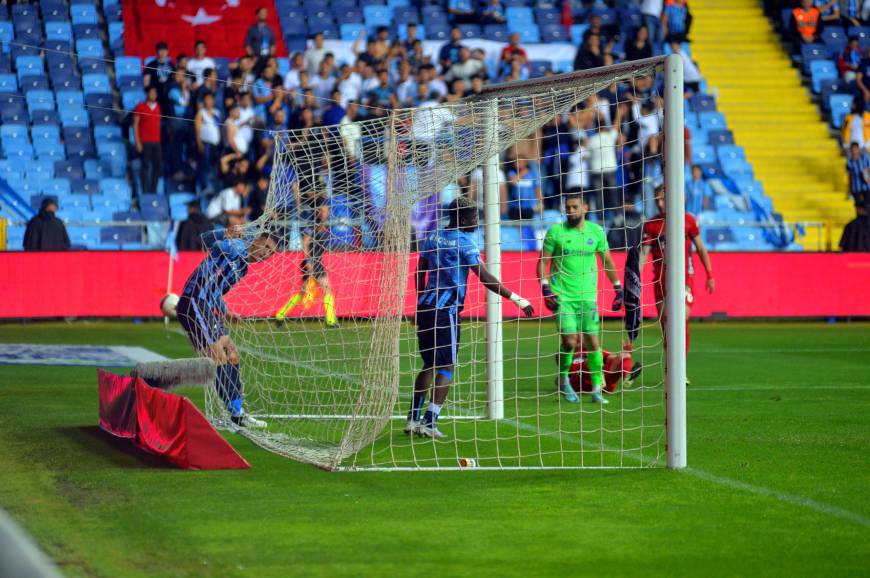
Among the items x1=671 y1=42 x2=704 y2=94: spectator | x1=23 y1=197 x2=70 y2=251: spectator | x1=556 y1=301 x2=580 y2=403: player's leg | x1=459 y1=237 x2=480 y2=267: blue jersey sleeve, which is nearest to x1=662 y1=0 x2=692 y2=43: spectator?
x1=671 y1=42 x2=704 y2=94: spectator

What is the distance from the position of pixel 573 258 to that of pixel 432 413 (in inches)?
125

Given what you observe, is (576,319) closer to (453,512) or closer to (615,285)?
(615,285)

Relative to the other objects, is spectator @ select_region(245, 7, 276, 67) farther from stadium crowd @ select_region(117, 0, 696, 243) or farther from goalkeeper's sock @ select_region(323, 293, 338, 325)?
goalkeeper's sock @ select_region(323, 293, 338, 325)

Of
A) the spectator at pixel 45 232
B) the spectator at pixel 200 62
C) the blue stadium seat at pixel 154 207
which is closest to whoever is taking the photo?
the spectator at pixel 45 232

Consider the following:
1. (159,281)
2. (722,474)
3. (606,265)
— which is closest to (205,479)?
(722,474)

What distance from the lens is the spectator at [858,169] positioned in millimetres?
25047

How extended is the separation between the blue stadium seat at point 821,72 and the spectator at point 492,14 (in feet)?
22.4

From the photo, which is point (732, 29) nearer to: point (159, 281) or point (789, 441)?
point (159, 281)

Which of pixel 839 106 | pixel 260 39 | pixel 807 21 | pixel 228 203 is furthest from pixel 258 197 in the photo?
pixel 807 21

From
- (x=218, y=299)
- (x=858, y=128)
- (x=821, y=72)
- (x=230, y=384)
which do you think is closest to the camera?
(x=218, y=299)

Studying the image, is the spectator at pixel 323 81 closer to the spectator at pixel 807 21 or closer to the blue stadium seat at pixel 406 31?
the blue stadium seat at pixel 406 31

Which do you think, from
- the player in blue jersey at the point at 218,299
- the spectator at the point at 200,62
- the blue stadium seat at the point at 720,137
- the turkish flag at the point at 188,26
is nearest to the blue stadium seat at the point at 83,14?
the turkish flag at the point at 188,26

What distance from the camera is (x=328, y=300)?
10938mm

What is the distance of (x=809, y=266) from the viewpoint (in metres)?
22.2
